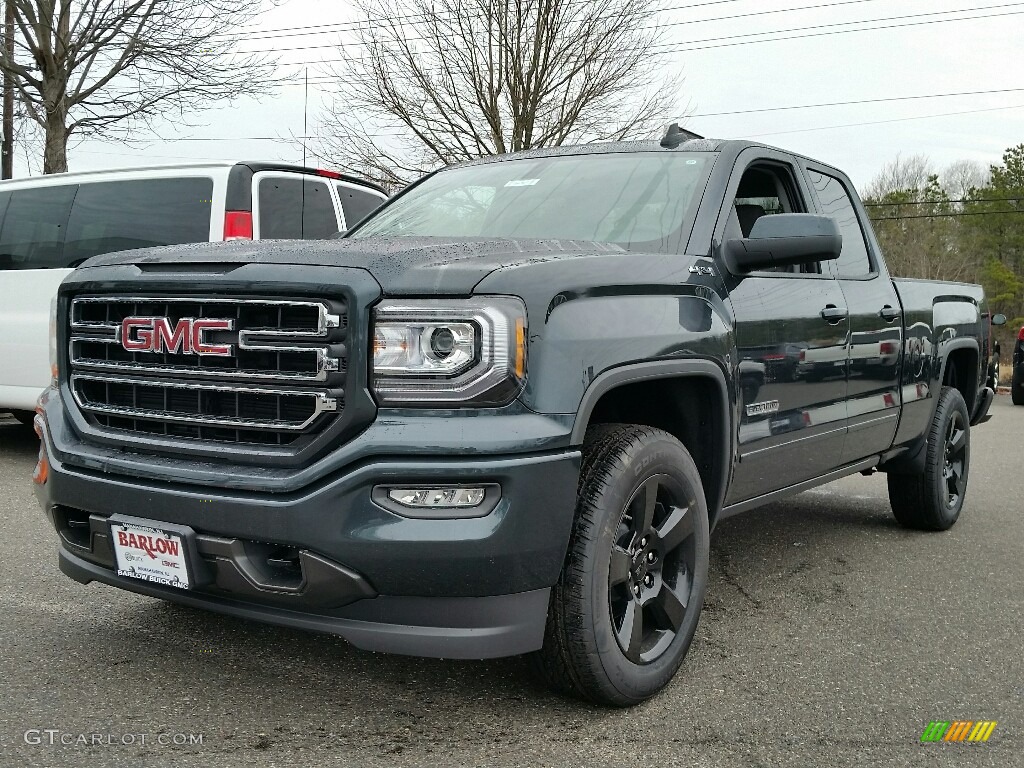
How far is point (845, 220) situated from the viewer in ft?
16.4

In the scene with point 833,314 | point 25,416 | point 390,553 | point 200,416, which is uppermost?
point 833,314

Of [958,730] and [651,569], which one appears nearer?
[958,730]

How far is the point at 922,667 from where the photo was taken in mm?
3488

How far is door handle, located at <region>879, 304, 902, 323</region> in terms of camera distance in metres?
4.76

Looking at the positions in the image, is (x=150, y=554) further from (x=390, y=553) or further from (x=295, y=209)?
(x=295, y=209)

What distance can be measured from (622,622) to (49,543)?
3.07 metres

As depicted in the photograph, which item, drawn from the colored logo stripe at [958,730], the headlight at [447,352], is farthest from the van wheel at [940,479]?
the headlight at [447,352]

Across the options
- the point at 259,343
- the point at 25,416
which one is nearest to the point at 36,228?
the point at 25,416

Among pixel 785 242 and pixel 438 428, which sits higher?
pixel 785 242

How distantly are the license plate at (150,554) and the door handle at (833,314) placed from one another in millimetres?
2644

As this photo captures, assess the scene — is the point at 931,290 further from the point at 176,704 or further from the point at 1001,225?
the point at 1001,225

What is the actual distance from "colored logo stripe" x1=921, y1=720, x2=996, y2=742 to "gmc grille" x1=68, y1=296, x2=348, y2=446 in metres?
1.90

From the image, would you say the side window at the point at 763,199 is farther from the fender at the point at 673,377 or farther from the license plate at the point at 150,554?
the license plate at the point at 150,554

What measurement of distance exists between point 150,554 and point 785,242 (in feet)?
7.34
